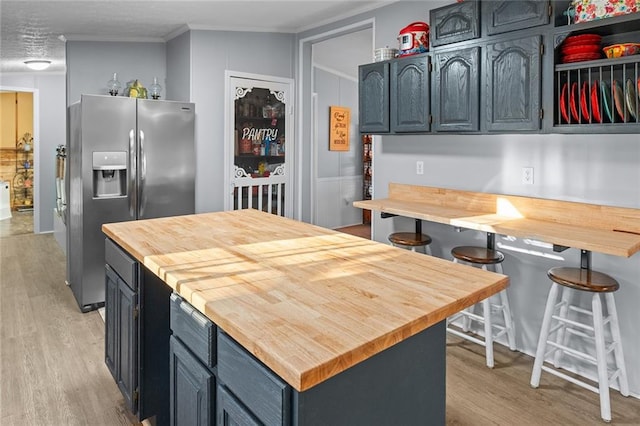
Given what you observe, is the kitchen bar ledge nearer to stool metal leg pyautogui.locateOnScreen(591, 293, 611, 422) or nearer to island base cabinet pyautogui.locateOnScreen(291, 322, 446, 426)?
stool metal leg pyautogui.locateOnScreen(591, 293, 611, 422)

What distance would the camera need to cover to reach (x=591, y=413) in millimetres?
2354

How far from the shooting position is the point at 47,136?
6.88 m

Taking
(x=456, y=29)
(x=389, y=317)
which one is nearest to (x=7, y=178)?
(x=456, y=29)

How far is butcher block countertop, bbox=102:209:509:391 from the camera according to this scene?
3.45 ft

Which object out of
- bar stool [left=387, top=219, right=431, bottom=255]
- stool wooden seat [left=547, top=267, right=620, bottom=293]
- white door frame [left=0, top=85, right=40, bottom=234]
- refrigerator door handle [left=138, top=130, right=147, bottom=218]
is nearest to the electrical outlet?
stool wooden seat [left=547, top=267, right=620, bottom=293]

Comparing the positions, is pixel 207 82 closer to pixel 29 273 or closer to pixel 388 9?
pixel 388 9

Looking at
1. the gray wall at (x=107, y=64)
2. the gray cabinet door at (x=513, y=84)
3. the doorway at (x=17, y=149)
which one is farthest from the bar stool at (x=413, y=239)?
the doorway at (x=17, y=149)

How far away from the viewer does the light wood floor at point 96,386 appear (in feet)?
7.56

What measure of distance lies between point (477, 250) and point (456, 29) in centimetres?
147

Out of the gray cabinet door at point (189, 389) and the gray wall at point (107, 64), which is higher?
the gray wall at point (107, 64)

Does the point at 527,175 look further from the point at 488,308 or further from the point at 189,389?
the point at 189,389

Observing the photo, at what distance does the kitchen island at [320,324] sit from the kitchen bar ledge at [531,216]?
1.02 metres

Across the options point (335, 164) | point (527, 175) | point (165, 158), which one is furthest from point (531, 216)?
point (335, 164)

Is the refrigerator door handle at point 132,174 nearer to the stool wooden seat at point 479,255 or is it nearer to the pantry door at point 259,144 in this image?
the pantry door at point 259,144
